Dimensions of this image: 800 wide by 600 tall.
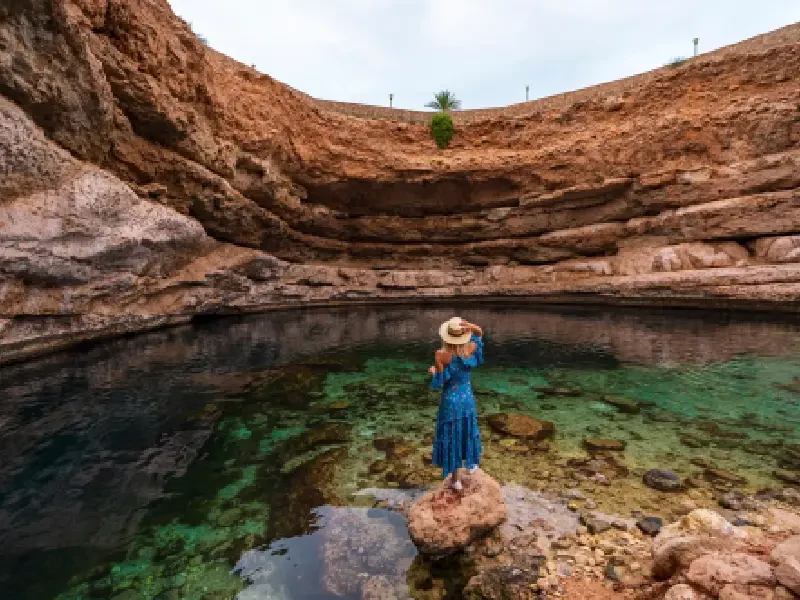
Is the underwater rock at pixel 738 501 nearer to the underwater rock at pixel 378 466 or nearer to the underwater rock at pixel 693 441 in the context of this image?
the underwater rock at pixel 693 441

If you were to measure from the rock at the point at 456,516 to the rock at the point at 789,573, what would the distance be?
9.08 feet

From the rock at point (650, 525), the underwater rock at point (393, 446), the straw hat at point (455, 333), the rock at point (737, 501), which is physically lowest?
the underwater rock at point (393, 446)

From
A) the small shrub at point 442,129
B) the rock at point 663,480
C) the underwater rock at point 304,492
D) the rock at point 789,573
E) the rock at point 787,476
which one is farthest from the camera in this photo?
the small shrub at point 442,129

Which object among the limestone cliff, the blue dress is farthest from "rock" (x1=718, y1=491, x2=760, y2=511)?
the limestone cliff

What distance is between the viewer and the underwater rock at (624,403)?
929 centimetres

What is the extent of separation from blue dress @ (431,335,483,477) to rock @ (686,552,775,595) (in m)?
2.38

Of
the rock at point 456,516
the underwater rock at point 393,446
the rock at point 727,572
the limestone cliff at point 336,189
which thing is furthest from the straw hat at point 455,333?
the limestone cliff at point 336,189

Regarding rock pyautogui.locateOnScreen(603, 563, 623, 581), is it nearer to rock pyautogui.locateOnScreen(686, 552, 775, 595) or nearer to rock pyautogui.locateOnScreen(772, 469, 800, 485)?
rock pyautogui.locateOnScreen(686, 552, 775, 595)

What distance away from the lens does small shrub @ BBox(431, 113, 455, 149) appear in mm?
31391

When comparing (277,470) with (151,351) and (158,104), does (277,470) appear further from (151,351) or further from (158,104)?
(158,104)

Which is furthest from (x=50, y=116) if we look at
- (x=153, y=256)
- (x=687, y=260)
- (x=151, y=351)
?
(x=687, y=260)

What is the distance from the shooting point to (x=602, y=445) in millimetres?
7438

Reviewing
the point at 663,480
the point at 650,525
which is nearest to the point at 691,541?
the point at 650,525

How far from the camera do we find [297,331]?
66.2 ft
